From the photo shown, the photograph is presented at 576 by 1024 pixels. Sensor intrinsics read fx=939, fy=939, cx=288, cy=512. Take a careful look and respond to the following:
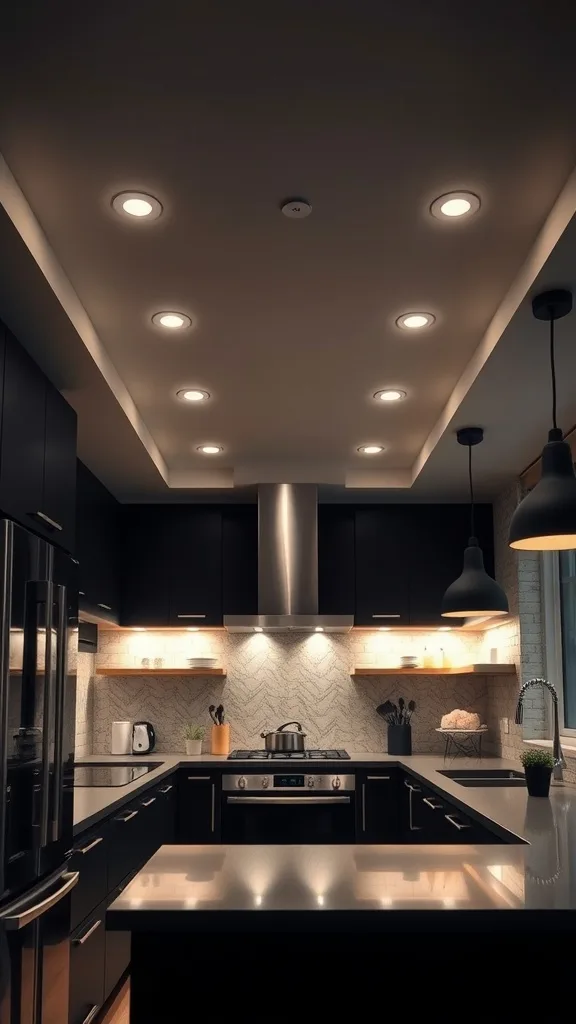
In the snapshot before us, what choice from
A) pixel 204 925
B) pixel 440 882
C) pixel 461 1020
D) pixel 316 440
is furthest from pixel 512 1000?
pixel 316 440

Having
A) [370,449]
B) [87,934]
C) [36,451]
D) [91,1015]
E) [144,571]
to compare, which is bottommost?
[91,1015]

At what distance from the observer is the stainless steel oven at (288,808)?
5230mm

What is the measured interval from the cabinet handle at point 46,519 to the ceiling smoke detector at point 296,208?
4.02 ft

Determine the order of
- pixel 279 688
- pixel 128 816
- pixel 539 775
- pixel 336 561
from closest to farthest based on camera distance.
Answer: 1. pixel 539 775
2. pixel 128 816
3. pixel 336 561
4. pixel 279 688

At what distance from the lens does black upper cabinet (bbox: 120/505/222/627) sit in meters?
5.82

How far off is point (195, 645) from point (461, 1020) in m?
4.31

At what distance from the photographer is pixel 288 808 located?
526 cm

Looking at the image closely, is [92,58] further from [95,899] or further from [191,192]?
[95,899]

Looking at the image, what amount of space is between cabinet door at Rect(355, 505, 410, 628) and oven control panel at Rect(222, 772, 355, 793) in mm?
1010

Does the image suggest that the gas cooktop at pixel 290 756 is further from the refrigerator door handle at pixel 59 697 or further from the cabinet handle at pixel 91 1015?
the refrigerator door handle at pixel 59 697

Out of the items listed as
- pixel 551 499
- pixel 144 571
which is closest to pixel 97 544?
pixel 144 571

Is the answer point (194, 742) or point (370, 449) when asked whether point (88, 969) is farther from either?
point (370, 449)

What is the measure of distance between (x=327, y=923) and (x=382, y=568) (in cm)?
414

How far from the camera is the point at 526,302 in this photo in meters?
2.94
